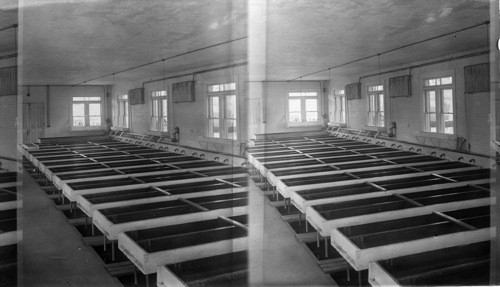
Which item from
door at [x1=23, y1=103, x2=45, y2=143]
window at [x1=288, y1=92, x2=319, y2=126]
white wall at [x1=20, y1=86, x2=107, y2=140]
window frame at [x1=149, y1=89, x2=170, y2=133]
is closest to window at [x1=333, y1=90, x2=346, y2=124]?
window at [x1=288, y1=92, x2=319, y2=126]

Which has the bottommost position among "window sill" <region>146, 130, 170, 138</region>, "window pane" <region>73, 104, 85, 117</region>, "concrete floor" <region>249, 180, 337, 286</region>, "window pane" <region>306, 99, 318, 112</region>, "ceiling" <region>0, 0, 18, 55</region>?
"concrete floor" <region>249, 180, 337, 286</region>

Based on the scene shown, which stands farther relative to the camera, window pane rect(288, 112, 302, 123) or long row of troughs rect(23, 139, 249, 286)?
window pane rect(288, 112, 302, 123)

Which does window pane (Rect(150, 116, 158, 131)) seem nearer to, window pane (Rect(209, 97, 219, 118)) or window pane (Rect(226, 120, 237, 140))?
window pane (Rect(209, 97, 219, 118))

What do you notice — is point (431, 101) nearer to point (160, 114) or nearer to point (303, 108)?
point (303, 108)

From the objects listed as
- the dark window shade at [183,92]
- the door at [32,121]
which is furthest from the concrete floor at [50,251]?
the dark window shade at [183,92]

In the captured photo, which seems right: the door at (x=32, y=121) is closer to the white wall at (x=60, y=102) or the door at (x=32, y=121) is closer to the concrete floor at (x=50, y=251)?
the white wall at (x=60, y=102)

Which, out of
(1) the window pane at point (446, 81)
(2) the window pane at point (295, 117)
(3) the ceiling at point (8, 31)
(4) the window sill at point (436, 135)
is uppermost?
(3) the ceiling at point (8, 31)

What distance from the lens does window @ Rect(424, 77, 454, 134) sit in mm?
3414

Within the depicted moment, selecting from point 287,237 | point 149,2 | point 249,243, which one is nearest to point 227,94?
point 149,2

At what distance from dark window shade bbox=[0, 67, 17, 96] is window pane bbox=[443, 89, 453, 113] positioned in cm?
322

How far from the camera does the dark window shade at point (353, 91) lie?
3682 millimetres

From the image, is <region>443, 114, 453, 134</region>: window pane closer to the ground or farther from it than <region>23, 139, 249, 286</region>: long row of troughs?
farther from it

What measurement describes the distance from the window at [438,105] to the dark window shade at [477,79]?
0.15m

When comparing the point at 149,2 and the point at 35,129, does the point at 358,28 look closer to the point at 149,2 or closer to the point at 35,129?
the point at 149,2
